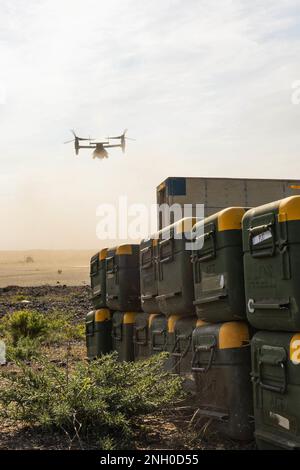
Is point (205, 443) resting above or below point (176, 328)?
below

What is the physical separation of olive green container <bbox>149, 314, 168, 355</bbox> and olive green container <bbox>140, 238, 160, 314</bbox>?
0.15 m

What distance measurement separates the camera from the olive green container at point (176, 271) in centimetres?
692

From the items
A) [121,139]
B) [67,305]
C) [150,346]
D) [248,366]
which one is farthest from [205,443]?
[121,139]

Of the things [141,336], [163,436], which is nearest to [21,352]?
[141,336]

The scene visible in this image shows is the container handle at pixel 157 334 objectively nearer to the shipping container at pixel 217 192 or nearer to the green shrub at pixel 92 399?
the green shrub at pixel 92 399

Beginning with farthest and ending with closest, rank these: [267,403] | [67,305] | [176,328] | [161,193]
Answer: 1. [67,305]
2. [161,193]
3. [176,328]
4. [267,403]

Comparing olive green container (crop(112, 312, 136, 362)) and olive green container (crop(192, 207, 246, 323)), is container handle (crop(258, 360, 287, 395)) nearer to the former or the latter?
olive green container (crop(192, 207, 246, 323))

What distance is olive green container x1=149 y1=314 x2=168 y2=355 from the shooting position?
25.1ft

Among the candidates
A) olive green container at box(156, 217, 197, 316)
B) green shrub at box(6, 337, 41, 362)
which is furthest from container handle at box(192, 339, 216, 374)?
green shrub at box(6, 337, 41, 362)

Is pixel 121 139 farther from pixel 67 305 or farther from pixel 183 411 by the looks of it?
pixel 183 411

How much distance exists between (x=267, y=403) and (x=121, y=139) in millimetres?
44615

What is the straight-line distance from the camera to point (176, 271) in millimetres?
7121

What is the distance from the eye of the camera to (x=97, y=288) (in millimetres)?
10883
